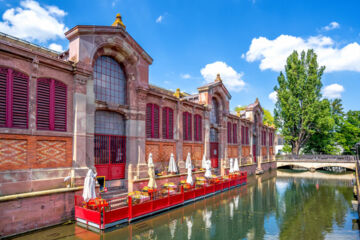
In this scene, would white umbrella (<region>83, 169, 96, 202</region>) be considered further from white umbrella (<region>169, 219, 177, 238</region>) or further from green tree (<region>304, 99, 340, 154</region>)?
green tree (<region>304, 99, 340, 154</region>)

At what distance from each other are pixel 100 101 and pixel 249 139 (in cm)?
3221

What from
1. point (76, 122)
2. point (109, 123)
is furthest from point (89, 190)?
point (109, 123)

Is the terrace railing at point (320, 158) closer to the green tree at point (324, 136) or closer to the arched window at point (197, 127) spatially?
the green tree at point (324, 136)

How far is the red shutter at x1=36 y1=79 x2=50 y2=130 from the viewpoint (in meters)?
13.3

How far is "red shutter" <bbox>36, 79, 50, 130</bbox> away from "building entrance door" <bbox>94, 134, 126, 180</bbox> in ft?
12.8

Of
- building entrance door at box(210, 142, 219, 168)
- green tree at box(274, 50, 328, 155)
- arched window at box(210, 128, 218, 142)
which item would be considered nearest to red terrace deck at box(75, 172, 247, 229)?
building entrance door at box(210, 142, 219, 168)

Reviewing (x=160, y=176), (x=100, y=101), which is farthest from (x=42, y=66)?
(x=160, y=176)

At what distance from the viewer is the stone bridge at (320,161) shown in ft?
146

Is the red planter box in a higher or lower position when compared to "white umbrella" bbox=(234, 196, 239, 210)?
higher

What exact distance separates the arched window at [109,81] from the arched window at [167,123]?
4.81 metres

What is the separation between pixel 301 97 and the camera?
48344 millimetres

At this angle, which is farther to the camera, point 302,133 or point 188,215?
point 302,133

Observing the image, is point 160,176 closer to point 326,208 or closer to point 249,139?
point 326,208

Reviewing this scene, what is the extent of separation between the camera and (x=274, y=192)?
24953 millimetres
